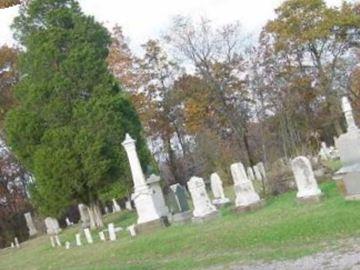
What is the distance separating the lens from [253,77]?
43438 mm

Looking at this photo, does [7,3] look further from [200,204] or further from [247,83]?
[247,83]

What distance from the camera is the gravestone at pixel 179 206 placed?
21.2m

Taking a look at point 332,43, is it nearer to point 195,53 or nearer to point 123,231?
point 195,53

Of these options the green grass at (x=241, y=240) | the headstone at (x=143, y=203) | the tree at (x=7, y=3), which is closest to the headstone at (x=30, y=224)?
the headstone at (x=143, y=203)

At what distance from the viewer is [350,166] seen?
605 inches

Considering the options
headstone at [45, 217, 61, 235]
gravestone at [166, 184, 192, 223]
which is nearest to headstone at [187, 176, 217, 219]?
gravestone at [166, 184, 192, 223]

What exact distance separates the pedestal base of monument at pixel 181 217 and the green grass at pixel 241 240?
1.06m

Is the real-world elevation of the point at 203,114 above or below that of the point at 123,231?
above

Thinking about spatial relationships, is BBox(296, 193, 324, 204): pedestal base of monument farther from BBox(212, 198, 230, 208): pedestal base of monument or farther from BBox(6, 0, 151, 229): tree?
BBox(6, 0, 151, 229): tree

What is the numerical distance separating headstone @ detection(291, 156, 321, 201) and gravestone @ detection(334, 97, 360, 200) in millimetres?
985

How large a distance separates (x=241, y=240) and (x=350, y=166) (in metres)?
3.73

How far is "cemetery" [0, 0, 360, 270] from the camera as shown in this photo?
14312 millimetres

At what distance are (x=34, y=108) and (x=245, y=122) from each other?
1749 cm

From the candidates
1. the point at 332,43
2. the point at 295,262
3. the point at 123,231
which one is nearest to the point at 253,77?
the point at 332,43
